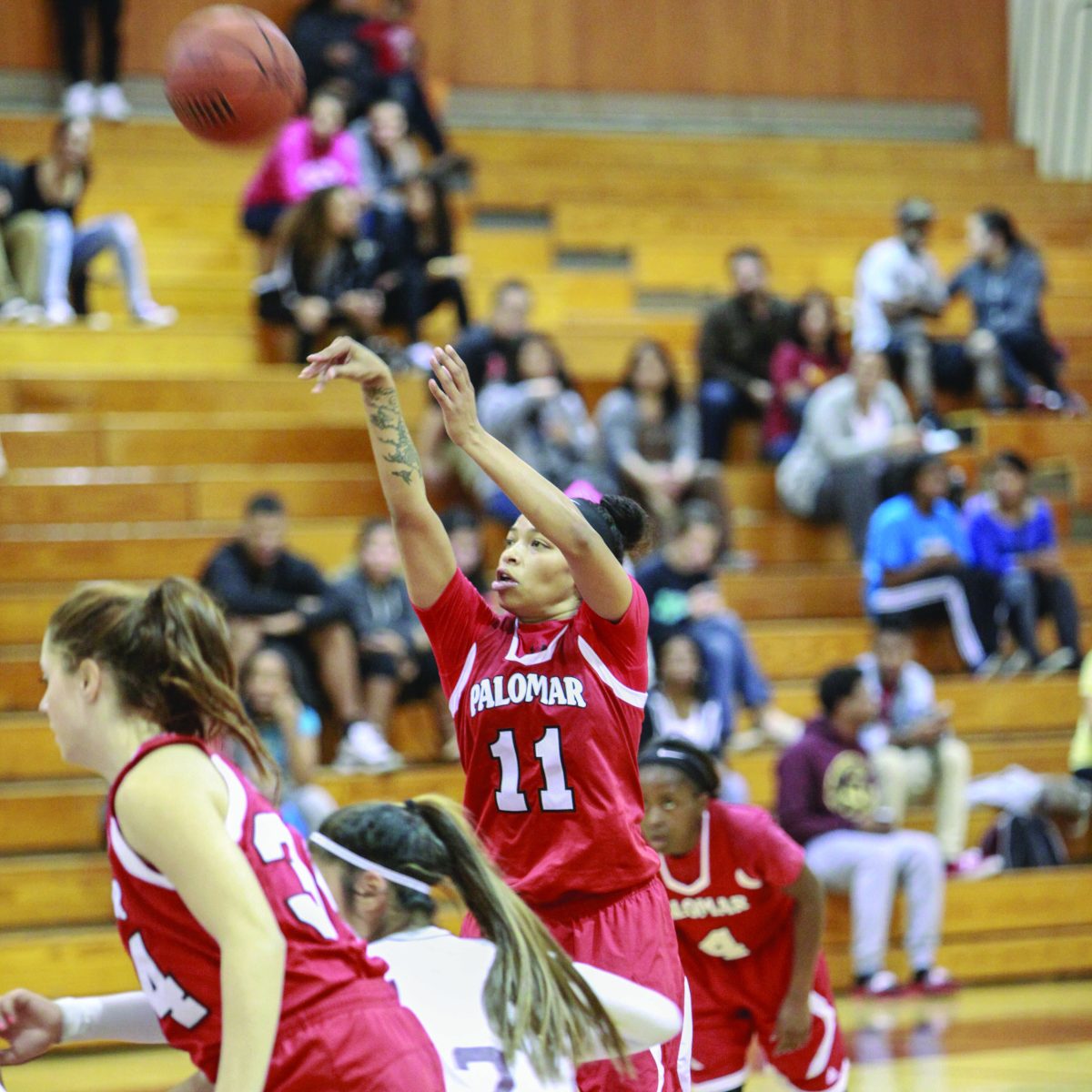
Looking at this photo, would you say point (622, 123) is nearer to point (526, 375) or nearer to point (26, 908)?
point (526, 375)

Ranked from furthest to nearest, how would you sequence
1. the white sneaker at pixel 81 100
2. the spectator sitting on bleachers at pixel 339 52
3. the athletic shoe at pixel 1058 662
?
the white sneaker at pixel 81 100 → the spectator sitting on bleachers at pixel 339 52 → the athletic shoe at pixel 1058 662

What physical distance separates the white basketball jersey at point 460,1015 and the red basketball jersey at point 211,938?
294mm

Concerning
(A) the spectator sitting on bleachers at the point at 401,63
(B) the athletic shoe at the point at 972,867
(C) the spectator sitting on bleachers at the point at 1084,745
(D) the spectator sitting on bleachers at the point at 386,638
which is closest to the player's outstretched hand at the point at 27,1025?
(D) the spectator sitting on bleachers at the point at 386,638

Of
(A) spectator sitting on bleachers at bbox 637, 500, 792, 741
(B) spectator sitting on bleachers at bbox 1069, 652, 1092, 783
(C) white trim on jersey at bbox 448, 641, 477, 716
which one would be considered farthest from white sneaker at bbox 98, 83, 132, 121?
(C) white trim on jersey at bbox 448, 641, 477, 716

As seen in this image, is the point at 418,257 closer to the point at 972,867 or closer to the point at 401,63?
the point at 401,63

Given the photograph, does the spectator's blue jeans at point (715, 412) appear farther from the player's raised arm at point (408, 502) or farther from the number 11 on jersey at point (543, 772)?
the number 11 on jersey at point (543, 772)

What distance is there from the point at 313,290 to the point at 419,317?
0.61 metres

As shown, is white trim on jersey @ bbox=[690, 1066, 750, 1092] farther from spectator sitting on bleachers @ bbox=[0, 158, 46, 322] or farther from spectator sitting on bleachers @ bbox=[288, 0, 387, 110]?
spectator sitting on bleachers @ bbox=[288, 0, 387, 110]

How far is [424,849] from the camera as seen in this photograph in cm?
288

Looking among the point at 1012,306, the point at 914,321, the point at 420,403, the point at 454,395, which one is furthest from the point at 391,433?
Result: the point at 1012,306

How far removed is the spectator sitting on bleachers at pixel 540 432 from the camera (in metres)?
8.76

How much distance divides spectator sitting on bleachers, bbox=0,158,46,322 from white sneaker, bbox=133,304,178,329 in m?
0.55

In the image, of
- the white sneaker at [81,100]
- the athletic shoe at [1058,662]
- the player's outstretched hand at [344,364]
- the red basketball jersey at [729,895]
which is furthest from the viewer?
the white sneaker at [81,100]

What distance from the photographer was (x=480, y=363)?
9.20 m
